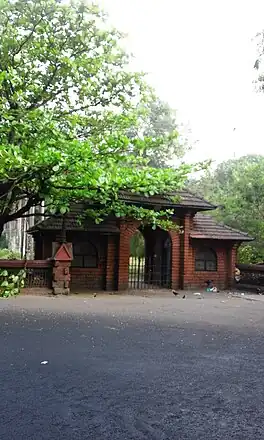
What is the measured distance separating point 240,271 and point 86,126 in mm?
10831

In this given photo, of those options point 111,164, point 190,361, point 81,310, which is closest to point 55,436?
point 190,361

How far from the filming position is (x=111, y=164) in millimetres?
8273

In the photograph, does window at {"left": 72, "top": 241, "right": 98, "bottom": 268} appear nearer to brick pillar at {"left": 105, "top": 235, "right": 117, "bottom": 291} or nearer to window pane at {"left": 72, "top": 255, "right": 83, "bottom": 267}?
window pane at {"left": 72, "top": 255, "right": 83, "bottom": 267}

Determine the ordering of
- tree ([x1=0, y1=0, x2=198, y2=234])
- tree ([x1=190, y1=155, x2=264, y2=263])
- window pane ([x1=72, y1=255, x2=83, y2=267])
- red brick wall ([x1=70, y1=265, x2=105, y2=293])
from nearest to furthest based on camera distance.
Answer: tree ([x1=0, y1=0, x2=198, y2=234]), red brick wall ([x1=70, y1=265, x2=105, y2=293]), window pane ([x1=72, y1=255, x2=83, y2=267]), tree ([x1=190, y1=155, x2=264, y2=263])

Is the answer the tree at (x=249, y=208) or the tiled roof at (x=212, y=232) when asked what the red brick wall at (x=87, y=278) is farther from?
the tree at (x=249, y=208)

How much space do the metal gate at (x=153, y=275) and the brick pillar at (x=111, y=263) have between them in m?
1.42

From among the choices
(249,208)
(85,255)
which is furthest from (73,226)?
(249,208)

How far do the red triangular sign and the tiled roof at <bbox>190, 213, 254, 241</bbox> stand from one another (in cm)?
571

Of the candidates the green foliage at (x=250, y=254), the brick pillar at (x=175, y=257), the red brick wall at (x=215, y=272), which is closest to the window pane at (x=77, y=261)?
the brick pillar at (x=175, y=257)

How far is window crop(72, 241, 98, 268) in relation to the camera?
16594 mm

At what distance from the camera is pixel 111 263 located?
1670cm

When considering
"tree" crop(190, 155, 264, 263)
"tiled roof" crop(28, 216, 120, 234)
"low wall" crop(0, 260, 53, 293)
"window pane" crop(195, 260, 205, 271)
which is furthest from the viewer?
"tree" crop(190, 155, 264, 263)

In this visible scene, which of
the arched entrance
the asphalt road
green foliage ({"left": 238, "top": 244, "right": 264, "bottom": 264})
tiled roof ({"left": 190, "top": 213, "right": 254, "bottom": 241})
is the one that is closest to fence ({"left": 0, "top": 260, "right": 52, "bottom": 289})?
the arched entrance

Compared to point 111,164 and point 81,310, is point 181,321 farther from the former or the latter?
point 111,164
